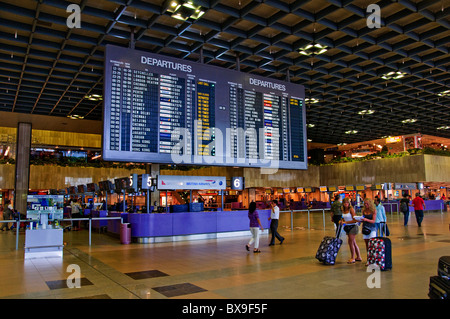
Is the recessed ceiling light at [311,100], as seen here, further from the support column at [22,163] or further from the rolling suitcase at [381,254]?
the support column at [22,163]

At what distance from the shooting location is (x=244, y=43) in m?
12.4

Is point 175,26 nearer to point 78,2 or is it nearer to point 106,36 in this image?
point 106,36

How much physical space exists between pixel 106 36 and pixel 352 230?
878 cm

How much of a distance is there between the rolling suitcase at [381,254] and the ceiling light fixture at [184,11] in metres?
6.94

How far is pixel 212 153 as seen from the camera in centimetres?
1103

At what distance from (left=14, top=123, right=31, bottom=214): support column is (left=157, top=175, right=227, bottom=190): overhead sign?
12201 millimetres

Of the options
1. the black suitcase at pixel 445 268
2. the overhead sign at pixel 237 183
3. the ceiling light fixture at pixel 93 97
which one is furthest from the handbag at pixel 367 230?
the ceiling light fixture at pixel 93 97

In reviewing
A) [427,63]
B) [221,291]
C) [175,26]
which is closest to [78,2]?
[175,26]

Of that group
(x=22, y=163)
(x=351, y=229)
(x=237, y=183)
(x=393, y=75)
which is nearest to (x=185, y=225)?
(x=237, y=183)

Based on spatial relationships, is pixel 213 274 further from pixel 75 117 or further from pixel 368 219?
pixel 75 117

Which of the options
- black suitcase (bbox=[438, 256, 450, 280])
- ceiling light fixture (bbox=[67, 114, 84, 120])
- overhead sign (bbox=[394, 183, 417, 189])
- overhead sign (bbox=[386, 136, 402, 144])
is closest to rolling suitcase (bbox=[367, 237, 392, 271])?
black suitcase (bbox=[438, 256, 450, 280])

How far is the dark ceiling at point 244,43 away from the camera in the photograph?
32.7 ft

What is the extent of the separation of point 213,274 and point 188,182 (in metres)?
6.02

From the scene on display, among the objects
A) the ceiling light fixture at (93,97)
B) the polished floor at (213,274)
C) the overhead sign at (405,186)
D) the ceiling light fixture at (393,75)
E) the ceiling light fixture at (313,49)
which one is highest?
the ceiling light fixture at (313,49)
